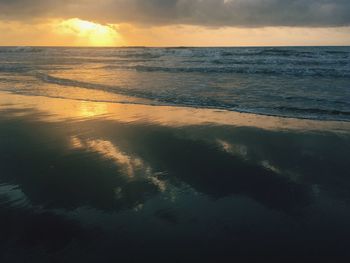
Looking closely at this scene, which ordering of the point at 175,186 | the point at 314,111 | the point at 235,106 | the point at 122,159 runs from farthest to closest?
the point at 235,106 < the point at 314,111 < the point at 122,159 < the point at 175,186

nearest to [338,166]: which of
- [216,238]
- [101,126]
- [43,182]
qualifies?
[216,238]

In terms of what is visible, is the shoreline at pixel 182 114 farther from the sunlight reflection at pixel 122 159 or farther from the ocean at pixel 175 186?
the sunlight reflection at pixel 122 159

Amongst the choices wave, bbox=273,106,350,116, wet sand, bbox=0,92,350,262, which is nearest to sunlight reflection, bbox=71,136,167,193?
wet sand, bbox=0,92,350,262

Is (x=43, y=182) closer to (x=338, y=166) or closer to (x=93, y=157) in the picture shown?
(x=93, y=157)

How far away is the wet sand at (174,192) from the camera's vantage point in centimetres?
471

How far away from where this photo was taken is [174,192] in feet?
20.7

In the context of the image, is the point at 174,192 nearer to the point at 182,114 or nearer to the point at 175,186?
the point at 175,186

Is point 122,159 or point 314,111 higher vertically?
point 122,159

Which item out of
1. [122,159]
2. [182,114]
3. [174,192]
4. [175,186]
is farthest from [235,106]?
[174,192]

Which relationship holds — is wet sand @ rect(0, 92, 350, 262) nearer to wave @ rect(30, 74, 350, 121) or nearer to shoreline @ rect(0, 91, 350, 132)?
shoreline @ rect(0, 91, 350, 132)

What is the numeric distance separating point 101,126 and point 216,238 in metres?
7.03

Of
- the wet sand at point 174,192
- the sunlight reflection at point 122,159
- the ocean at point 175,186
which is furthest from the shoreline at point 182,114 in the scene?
the sunlight reflection at point 122,159

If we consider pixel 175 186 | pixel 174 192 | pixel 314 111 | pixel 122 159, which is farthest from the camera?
pixel 314 111

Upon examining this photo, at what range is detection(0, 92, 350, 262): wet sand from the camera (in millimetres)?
4710
